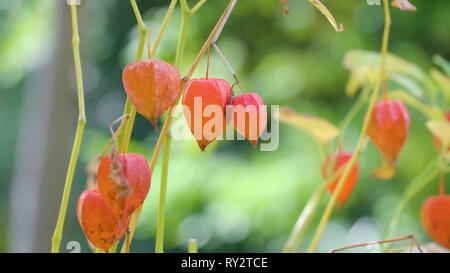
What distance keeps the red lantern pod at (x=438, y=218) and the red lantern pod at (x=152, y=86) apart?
0.59 feet

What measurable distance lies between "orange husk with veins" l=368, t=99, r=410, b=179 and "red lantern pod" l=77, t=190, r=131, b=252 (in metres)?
0.13

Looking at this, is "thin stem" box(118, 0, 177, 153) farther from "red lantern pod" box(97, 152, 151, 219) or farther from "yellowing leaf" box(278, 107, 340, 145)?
"yellowing leaf" box(278, 107, 340, 145)

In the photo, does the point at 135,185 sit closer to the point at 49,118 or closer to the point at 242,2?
the point at 49,118

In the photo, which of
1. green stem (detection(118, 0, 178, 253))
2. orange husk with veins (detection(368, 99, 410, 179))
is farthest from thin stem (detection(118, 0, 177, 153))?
orange husk with veins (detection(368, 99, 410, 179))

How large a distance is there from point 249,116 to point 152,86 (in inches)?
1.4

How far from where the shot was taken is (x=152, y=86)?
19 cm

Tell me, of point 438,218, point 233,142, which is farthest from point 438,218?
point 233,142

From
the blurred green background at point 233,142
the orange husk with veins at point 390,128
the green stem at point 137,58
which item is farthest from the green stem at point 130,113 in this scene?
the blurred green background at point 233,142

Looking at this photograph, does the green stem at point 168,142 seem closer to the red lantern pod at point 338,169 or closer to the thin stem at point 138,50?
the thin stem at point 138,50

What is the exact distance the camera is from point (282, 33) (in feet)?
5.26

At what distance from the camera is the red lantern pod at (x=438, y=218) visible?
310 mm

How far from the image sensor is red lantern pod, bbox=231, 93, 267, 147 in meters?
0.21

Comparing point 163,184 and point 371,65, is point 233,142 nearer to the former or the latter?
point 371,65
